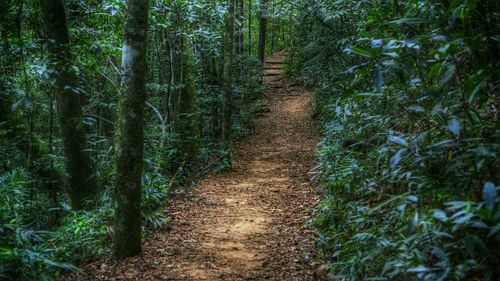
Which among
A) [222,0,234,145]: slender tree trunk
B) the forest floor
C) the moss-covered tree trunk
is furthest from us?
the moss-covered tree trunk

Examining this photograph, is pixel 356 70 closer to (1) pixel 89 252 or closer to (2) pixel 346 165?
(2) pixel 346 165

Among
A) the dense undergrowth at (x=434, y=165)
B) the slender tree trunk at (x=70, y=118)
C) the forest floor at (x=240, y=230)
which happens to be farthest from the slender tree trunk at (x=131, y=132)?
the slender tree trunk at (x=70, y=118)

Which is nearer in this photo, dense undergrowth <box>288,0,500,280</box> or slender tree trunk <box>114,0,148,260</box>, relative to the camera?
dense undergrowth <box>288,0,500,280</box>

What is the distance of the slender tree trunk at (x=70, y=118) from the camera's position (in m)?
7.29

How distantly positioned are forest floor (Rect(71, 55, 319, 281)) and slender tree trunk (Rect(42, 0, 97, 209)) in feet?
5.57

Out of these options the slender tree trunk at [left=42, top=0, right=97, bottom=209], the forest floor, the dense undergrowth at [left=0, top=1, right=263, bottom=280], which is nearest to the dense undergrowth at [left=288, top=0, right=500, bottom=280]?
the forest floor

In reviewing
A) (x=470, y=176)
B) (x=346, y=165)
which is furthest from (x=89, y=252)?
(x=470, y=176)

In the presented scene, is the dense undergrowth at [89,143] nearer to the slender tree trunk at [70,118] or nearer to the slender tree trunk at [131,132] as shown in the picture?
the slender tree trunk at [70,118]

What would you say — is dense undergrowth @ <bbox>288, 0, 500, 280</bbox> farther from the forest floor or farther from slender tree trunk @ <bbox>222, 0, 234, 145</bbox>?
slender tree trunk @ <bbox>222, 0, 234, 145</bbox>

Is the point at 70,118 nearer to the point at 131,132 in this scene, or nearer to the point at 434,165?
the point at 131,132

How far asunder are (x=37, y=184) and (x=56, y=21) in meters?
3.62

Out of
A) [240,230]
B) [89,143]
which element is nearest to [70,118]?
[89,143]

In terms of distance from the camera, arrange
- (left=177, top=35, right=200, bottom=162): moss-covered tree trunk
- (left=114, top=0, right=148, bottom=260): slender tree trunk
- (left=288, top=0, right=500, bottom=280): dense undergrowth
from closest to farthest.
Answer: (left=288, top=0, right=500, bottom=280): dense undergrowth → (left=114, top=0, right=148, bottom=260): slender tree trunk → (left=177, top=35, right=200, bottom=162): moss-covered tree trunk

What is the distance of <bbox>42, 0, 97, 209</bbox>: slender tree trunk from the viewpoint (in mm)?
7285
